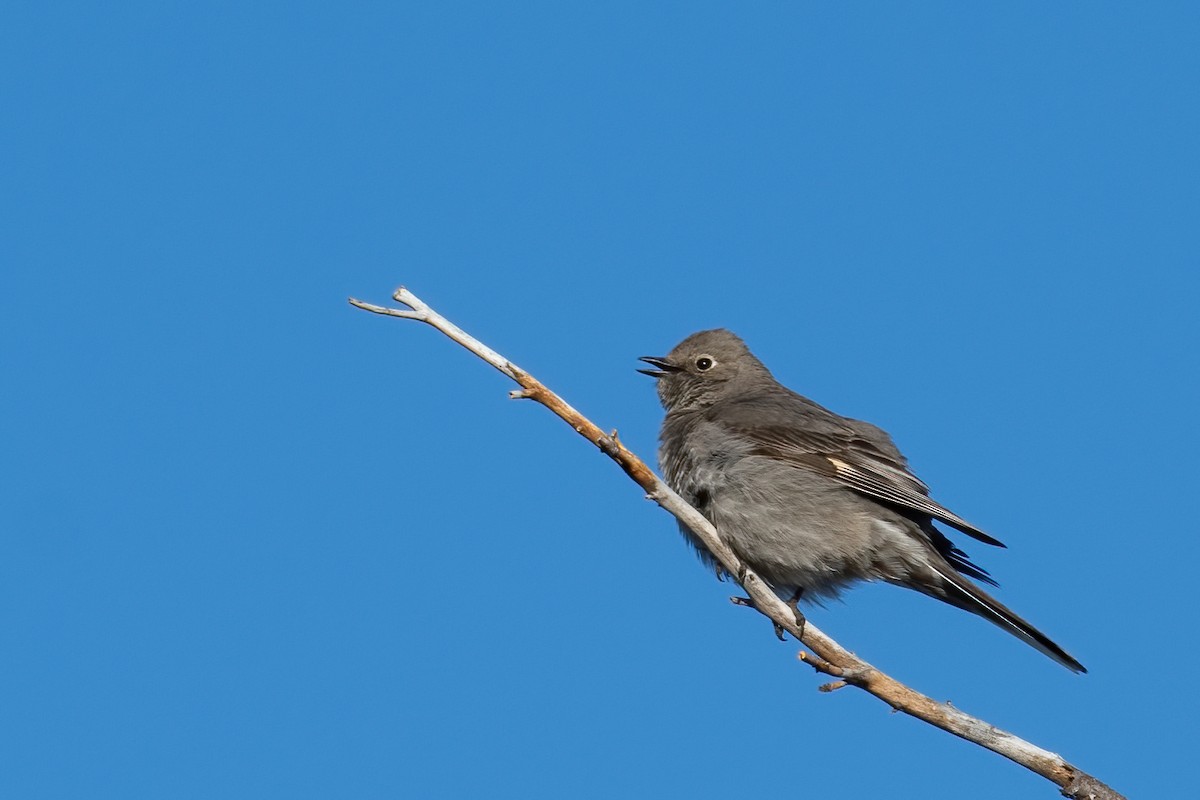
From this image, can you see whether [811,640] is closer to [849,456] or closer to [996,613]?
[996,613]

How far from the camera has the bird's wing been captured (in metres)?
9.69

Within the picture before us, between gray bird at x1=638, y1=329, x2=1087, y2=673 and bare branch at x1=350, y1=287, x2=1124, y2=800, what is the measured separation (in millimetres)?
1114

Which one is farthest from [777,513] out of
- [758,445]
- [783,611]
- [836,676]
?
[836,676]

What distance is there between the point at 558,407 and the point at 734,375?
4629 mm

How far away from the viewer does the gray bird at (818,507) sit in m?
9.55

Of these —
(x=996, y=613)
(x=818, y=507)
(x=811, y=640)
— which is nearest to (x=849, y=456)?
(x=818, y=507)

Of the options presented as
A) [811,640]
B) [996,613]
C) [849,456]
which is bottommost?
[811,640]

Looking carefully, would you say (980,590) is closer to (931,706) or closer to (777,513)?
(777,513)

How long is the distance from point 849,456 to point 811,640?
2543 millimetres

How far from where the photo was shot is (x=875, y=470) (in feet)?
32.8

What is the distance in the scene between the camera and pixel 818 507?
31.9 feet

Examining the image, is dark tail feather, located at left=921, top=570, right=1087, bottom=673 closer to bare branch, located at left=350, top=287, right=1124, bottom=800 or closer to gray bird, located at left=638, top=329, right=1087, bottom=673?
gray bird, located at left=638, top=329, right=1087, bottom=673

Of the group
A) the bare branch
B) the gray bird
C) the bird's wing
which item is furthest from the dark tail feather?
the bare branch

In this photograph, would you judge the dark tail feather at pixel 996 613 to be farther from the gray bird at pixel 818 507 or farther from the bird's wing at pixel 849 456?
the bird's wing at pixel 849 456
